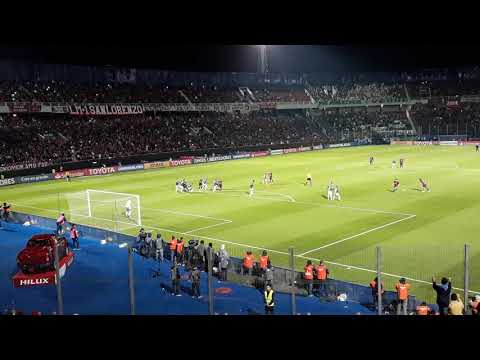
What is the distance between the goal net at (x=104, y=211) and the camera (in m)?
29.7

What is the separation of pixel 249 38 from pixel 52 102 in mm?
61579

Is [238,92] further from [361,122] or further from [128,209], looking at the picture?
[128,209]

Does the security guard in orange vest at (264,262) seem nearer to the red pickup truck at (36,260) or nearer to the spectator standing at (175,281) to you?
the spectator standing at (175,281)

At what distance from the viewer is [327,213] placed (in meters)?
31.8

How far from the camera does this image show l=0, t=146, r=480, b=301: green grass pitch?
22031mm

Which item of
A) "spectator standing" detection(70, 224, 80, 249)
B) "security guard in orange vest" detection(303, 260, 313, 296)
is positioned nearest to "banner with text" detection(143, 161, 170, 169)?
"spectator standing" detection(70, 224, 80, 249)

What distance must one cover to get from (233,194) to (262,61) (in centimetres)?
6324

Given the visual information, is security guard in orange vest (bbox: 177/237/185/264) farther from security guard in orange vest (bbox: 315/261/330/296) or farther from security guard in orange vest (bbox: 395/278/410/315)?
security guard in orange vest (bbox: 395/278/410/315)

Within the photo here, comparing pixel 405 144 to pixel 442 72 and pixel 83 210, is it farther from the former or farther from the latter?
pixel 83 210

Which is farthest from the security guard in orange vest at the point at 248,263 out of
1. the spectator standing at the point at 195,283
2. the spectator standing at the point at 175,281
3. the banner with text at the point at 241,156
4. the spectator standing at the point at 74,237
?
the banner with text at the point at 241,156

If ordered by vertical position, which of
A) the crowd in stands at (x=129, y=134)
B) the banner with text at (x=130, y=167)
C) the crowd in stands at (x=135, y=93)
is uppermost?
the crowd in stands at (x=135, y=93)

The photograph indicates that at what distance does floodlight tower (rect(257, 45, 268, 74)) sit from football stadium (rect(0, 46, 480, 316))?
763 mm

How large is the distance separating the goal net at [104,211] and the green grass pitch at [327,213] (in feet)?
0.58

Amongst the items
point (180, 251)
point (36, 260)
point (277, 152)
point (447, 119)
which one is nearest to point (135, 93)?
point (277, 152)
